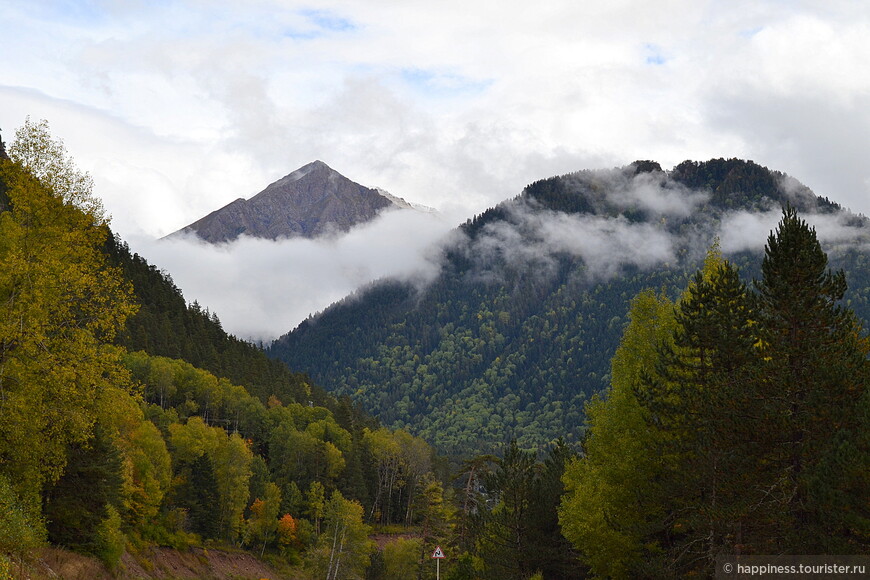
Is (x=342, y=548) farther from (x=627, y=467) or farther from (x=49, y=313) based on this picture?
(x=49, y=313)

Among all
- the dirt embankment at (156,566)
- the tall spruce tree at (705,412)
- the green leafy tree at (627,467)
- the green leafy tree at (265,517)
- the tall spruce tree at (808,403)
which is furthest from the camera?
the green leafy tree at (265,517)

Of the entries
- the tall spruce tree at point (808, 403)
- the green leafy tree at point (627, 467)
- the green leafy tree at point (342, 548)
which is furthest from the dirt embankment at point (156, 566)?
the tall spruce tree at point (808, 403)

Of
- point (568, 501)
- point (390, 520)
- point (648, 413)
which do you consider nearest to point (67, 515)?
point (568, 501)

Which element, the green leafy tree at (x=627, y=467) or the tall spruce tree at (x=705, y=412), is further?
the green leafy tree at (x=627, y=467)

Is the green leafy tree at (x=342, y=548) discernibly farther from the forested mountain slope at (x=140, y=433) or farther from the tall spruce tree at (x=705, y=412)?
the tall spruce tree at (x=705, y=412)

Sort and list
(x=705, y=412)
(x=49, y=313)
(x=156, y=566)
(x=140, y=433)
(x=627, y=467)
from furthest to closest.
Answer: (x=140, y=433) < (x=156, y=566) < (x=627, y=467) < (x=705, y=412) < (x=49, y=313)

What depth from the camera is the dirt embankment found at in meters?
31.2

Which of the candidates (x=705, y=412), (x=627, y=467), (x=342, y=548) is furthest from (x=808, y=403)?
(x=342, y=548)

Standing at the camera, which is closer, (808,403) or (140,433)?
(808,403)

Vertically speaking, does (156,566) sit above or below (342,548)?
above

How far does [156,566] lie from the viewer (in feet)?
212

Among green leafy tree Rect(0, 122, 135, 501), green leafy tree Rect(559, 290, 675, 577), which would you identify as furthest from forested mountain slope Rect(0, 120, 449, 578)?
green leafy tree Rect(559, 290, 675, 577)

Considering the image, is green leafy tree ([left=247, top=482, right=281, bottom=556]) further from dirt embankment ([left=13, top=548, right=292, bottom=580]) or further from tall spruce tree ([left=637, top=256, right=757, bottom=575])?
tall spruce tree ([left=637, top=256, right=757, bottom=575])

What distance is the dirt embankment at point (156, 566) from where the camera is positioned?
31.2 m
